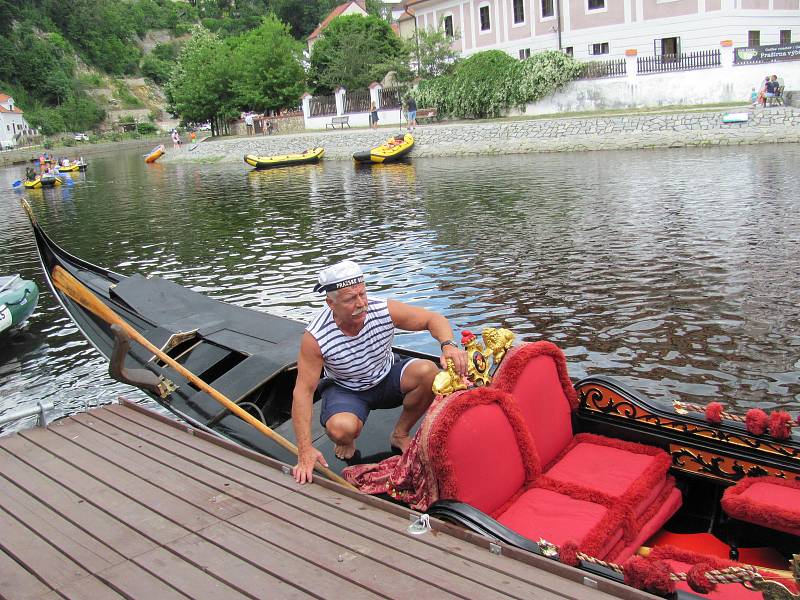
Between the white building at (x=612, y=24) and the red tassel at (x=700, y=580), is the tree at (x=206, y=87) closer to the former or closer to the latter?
the white building at (x=612, y=24)

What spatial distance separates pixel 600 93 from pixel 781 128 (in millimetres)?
7862

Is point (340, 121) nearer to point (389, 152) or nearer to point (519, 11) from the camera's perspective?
point (519, 11)

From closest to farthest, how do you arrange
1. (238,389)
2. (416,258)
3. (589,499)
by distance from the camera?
(589,499) → (238,389) → (416,258)

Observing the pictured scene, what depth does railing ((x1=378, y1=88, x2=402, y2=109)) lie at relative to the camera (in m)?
35.6

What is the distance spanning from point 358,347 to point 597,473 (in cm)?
133

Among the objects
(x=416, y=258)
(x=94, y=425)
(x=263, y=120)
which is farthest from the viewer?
(x=263, y=120)

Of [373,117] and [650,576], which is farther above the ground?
[373,117]

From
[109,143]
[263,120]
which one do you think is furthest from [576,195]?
[109,143]

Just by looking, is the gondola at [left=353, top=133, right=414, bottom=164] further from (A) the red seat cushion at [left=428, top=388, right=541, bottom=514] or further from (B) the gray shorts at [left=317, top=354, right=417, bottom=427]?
(A) the red seat cushion at [left=428, top=388, right=541, bottom=514]

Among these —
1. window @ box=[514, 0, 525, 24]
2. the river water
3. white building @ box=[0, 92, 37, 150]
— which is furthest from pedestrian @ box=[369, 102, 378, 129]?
white building @ box=[0, 92, 37, 150]

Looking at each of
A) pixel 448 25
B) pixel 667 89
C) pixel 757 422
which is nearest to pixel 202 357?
pixel 757 422

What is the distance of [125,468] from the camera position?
3887mm

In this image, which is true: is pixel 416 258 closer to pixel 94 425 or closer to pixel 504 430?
pixel 94 425

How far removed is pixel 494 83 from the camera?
3052 centimetres
